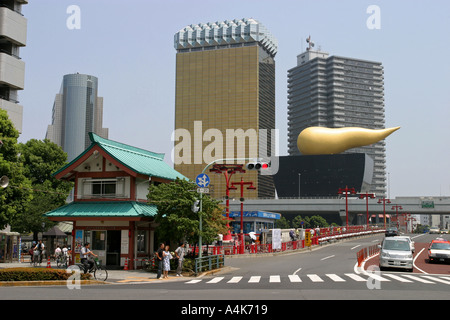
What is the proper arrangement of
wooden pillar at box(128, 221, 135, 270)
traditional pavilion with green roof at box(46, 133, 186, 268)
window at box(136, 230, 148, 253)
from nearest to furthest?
wooden pillar at box(128, 221, 135, 270)
traditional pavilion with green roof at box(46, 133, 186, 268)
window at box(136, 230, 148, 253)

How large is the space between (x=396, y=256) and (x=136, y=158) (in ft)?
66.1

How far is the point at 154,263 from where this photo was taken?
3114cm

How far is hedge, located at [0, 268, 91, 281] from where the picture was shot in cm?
2194

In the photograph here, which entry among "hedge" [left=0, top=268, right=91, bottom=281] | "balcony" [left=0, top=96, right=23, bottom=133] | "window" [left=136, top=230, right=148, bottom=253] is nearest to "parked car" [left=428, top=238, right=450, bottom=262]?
"window" [left=136, top=230, right=148, bottom=253]

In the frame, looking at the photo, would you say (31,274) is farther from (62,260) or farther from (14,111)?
(14,111)

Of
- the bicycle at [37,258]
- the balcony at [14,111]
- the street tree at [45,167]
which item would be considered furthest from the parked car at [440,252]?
the balcony at [14,111]

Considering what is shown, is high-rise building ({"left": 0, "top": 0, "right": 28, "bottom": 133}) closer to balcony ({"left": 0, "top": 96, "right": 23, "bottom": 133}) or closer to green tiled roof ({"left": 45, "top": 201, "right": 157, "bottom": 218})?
balcony ({"left": 0, "top": 96, "right": 23, "bottom": 133})

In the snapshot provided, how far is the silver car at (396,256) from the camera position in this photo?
28891 mm

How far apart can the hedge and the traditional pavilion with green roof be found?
9.37m

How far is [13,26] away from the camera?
6259 centimetres

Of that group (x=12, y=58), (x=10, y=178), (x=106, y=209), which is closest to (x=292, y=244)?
(x=106, y=209)

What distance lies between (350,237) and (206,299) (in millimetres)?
58899

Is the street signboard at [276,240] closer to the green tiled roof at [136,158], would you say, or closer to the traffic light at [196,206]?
the green tiled roof at [136,158]
